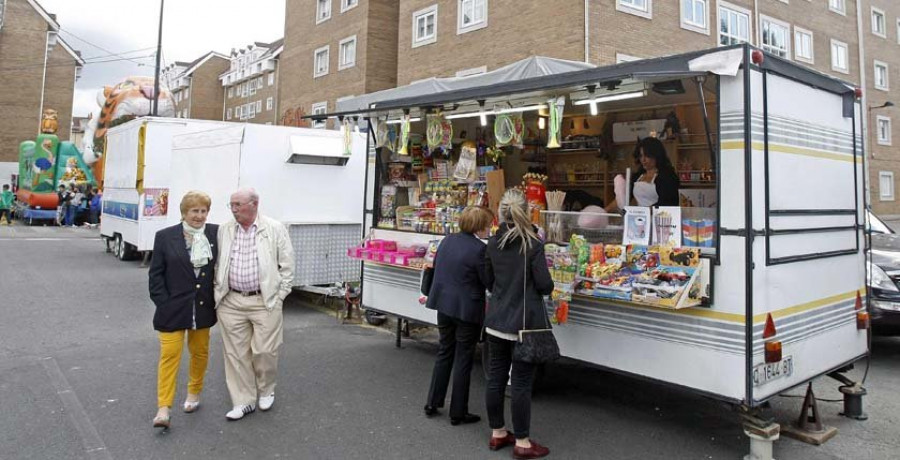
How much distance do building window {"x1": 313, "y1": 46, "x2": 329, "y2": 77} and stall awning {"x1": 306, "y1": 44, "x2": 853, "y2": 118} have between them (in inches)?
1077

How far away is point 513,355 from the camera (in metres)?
4.04

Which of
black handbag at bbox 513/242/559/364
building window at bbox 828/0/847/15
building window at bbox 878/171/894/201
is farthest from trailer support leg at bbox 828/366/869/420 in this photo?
building window at bbox 878/171/894/201

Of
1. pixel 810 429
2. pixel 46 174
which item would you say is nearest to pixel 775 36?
pixel 810 429

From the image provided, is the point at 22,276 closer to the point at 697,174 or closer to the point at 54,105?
the point at 697,174

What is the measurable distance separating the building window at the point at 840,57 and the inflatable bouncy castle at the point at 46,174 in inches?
1427

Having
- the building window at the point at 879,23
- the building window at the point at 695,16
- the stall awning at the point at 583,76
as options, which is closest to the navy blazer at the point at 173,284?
the stall awning at the point at 583,76

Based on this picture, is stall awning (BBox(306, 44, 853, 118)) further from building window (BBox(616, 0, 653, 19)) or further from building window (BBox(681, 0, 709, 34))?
building window (BBox(681, 0, 709, 34))

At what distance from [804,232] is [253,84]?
64.2 metres

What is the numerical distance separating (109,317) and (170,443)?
530cm

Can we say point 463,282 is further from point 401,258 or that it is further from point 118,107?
point 118,107

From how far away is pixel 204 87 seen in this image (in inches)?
2835

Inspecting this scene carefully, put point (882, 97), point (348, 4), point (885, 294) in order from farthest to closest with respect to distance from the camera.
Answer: point (882, 97) < point (348, 4) < point (885, 294)

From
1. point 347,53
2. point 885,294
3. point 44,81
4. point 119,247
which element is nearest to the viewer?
point 885,294

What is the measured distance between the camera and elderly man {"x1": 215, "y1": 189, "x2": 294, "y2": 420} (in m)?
4.73
